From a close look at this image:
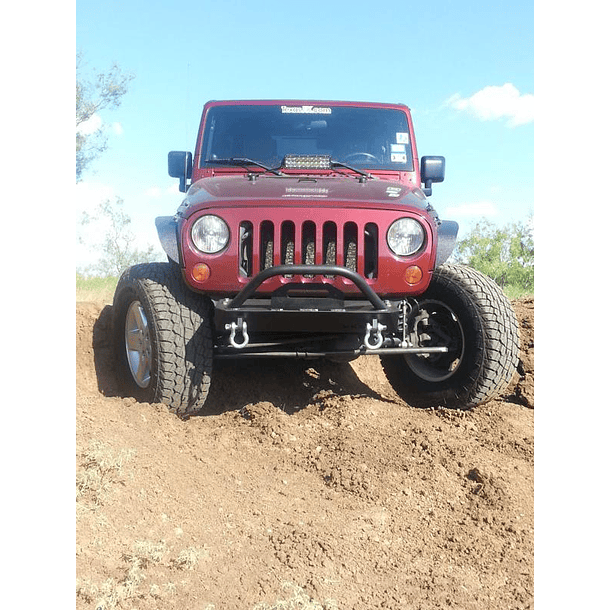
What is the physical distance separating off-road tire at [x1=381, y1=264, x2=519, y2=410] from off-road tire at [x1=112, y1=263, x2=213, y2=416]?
160 centimetres

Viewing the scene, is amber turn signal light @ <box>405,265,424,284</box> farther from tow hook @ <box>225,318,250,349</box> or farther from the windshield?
the windshield

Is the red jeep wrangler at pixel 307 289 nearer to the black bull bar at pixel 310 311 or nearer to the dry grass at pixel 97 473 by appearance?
the black bull bar at pixel 310 311

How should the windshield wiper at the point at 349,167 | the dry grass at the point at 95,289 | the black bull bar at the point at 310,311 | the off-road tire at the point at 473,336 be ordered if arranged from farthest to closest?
the dry grass at the point at 95,289 < the windshield wiper at the point at 349,167 < the off-road tire at the point at 473,336 < the black bull bar at the point at 310,311

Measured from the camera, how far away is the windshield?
575cm

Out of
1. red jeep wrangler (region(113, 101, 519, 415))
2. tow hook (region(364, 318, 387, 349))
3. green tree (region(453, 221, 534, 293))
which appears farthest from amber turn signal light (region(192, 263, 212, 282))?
green tree (region(453, 221, 534, 293))

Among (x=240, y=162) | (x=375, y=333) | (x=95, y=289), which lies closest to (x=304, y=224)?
(x=375, y=333)

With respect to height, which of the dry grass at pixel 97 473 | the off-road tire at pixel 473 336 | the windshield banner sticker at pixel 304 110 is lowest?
the dry grass at pixel 97 473

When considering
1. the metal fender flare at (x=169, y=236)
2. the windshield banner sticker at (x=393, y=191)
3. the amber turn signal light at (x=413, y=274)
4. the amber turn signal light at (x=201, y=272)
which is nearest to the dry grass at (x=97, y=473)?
the amber turn signal light at (x=201, y=272)

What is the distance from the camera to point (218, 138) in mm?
5777

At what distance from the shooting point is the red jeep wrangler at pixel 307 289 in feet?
14.3

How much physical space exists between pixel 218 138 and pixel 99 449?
2.82 metres

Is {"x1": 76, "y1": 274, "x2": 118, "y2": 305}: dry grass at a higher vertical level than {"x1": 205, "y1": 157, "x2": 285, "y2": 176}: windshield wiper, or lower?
lower

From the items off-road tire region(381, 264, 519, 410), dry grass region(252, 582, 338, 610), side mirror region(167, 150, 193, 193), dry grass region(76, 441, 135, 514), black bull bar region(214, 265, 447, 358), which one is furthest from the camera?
side mirror region(167, 150, 193, 193)

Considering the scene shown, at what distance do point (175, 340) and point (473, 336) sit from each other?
75.9 inches
